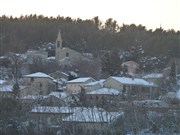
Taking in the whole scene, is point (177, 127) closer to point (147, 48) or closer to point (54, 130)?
point (54, 130)

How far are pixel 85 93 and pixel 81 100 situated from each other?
4.13 meters

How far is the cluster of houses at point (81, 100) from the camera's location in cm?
1741

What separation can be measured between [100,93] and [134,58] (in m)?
14.6

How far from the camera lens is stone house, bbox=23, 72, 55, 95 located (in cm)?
3322

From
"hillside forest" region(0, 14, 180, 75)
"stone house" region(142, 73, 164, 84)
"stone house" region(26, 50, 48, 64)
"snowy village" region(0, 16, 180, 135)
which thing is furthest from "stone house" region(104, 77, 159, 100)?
"stone house" region(26, 50, 48, 64)

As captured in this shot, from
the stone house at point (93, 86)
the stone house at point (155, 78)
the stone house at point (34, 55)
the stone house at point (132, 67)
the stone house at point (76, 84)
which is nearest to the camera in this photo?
the stone house at point (93, 86)

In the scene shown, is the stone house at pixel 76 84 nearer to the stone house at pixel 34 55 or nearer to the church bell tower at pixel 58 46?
the stone house at pixel 34 55

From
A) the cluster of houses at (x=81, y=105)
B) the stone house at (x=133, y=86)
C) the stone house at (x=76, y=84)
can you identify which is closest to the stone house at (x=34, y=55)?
the cluster of houses at (x=81, y=105)

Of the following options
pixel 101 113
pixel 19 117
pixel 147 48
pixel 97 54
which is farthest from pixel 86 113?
pixel 97 54

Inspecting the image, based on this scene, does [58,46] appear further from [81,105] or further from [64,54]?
[81,105]

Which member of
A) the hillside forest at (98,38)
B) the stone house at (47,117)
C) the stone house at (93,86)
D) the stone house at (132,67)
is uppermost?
the hillside forest at (98,38)

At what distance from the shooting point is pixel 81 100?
73.4 feet

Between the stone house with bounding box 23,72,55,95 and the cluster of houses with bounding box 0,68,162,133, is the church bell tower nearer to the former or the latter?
the stone house with bounding box 23,72,55,95

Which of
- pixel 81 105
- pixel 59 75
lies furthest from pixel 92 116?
pixel 59 75
